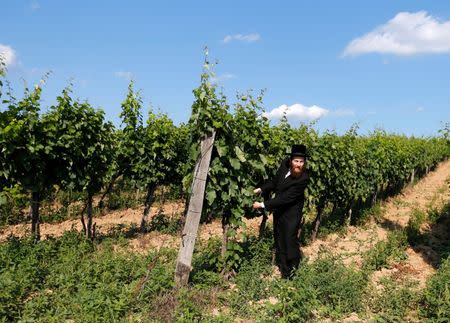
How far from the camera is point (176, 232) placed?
9.79m

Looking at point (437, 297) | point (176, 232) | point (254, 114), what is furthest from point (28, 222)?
point (437, 297)

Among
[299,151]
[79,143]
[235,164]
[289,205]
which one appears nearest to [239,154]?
[235,164]

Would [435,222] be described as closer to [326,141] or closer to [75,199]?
[326,141]

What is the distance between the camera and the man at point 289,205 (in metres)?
5.83

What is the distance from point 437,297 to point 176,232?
605 cm

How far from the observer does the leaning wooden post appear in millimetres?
5387

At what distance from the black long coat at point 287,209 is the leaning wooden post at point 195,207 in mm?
1106

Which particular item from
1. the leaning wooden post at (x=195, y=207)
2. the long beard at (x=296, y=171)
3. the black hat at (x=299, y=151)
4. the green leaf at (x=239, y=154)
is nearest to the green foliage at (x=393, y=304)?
the long beard at (x=296, y=171)

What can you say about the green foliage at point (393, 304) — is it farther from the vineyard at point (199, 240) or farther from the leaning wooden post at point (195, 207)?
the leaning wooden post at point (195, 207)

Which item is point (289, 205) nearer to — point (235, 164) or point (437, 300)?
point (235, 164)

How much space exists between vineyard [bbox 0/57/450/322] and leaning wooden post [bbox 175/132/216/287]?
0.10 meters

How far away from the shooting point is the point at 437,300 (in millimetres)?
4969

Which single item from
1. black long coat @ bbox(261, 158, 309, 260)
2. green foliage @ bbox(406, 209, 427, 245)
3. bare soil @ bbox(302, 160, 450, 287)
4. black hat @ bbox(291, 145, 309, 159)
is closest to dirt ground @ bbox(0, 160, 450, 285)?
bare soil @ bbox(302, 160, 450, 287)

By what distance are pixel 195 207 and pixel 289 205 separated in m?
1.54
